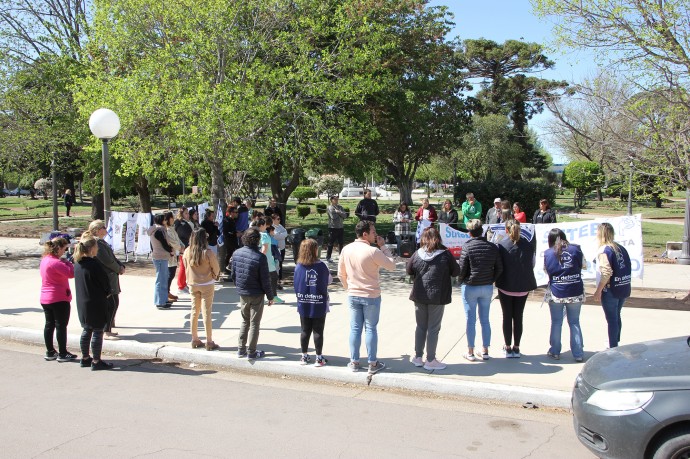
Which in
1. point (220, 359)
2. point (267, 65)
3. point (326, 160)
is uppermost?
point (267, 65)

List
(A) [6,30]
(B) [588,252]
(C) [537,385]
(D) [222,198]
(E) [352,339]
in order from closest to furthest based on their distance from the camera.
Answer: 1. (C) [537,385]
2. (E) [352,339]
3. (B) [588,252]
4. (D) [222,198]
5. (A) [6,30]

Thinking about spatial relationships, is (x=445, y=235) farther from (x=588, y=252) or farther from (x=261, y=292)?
(x=261, y=292)

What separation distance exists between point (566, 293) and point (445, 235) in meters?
5.07

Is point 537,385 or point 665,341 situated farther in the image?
point 537,385

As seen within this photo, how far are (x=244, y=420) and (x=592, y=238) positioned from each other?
24.4 ft

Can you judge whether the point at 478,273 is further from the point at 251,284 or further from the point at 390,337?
the point at 251,284

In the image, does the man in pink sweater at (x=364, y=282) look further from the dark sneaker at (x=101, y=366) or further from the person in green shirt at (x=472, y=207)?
the person in green shirt at (x=472, y=207)

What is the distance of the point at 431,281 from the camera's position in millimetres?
6336

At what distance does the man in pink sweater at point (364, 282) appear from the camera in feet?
21.0

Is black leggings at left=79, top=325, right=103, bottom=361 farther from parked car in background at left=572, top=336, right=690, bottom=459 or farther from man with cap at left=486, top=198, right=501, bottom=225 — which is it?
man with cap at left=486, top=198, right=501, bottom=225

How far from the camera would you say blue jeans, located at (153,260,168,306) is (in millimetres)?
9883

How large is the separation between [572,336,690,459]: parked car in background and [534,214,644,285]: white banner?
18.2ft

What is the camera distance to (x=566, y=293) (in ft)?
22.0

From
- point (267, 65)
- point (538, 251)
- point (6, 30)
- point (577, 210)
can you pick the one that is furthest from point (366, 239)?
point (577, 210)
